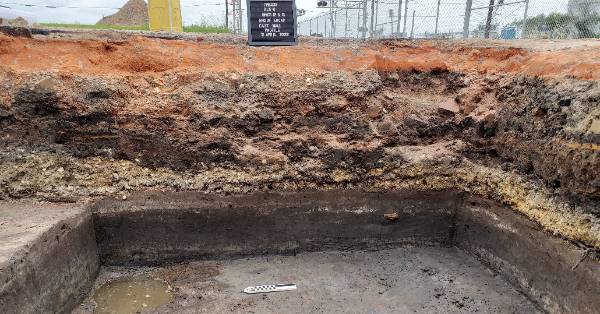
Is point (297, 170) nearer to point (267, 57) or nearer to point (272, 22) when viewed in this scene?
point (267, 57)

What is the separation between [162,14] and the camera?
10156 mm

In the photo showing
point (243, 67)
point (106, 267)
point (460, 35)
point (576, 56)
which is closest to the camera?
point (576, 56)

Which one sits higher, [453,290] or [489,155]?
[489,155]

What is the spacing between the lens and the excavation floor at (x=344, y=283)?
350cm

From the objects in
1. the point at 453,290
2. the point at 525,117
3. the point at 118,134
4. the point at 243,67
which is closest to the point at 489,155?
the point at 525,117

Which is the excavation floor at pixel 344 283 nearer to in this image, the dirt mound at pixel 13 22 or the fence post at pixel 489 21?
the dirt mound at pixel 13 22

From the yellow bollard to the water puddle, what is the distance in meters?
7.69

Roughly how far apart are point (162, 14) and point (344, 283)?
8.95 m

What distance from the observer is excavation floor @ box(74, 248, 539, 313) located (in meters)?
3.50

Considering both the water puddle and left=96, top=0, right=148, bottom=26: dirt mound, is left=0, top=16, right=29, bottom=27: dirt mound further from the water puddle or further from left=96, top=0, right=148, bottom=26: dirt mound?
left=96, top=0, right=148, bottom=26: dirt mound

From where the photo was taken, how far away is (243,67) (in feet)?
15.0

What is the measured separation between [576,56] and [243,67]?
3.36 m

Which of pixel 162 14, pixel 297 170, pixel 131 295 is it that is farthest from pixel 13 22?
pixel 162 14

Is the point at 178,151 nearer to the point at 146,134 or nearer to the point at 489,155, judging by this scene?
the point at 146,134
